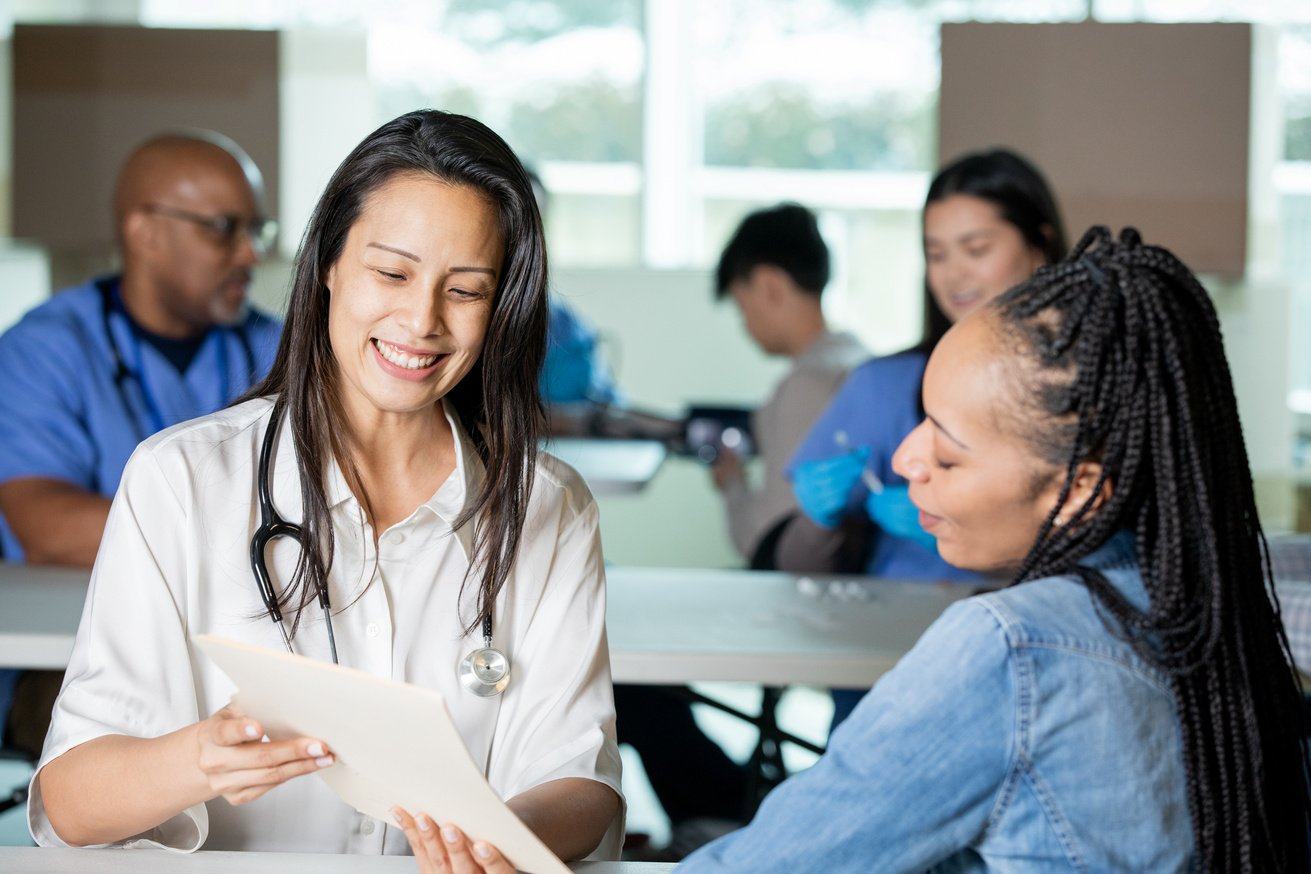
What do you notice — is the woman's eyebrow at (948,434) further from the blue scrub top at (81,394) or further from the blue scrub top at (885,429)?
the blue scrub top at (81,394)

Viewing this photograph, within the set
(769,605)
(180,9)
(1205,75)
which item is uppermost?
(180,9)

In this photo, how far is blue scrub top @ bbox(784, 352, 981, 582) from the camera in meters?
2.31

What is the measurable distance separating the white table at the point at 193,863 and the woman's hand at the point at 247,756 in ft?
0.34

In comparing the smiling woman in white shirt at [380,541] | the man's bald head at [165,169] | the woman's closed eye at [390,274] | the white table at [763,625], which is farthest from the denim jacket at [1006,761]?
the man's bald head at [165,169]

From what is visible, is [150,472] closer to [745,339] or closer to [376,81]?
[745,339]

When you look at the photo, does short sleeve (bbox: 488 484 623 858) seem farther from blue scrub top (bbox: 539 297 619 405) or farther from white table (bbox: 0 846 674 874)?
blue scrub top (bbox: 539 297 619 405)

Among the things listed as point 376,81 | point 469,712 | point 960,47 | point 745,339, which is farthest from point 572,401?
point 469,712

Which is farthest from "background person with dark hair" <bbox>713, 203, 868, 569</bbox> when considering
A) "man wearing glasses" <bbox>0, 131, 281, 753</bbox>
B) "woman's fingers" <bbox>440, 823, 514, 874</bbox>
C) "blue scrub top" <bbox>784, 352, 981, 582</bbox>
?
"woman's fingers" <bbox>440, 823, 514, 874</bbox>

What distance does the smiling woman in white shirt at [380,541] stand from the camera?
1.19 metres

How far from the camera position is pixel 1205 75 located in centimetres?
378

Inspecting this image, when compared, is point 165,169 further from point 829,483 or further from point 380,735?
point 380,735

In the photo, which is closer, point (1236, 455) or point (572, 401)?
point (1236, 455)

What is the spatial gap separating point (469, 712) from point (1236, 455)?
733mm

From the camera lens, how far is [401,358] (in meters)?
1.28
